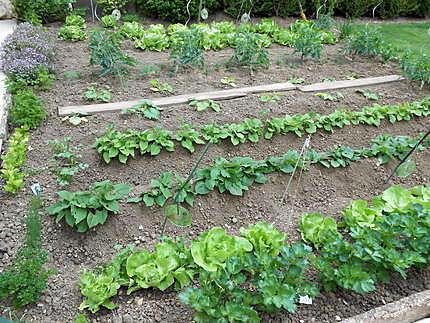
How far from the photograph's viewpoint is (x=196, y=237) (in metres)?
2.94

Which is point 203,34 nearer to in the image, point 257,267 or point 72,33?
point 72,33

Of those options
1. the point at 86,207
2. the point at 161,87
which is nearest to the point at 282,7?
the point at 161,87

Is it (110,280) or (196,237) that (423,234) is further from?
(110,280)

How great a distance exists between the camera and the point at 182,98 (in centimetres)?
419

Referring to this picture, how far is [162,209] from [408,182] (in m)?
1.98

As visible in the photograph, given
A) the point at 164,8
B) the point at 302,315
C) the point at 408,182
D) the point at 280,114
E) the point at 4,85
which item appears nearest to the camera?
the point at 302,315

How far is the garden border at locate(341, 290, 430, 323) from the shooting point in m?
2.27

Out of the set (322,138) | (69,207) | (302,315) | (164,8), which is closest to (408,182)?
(322,138)

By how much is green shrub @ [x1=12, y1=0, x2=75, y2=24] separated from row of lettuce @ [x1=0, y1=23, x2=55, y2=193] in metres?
0.83

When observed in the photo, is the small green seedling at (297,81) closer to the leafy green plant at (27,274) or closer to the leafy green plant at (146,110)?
the leafy green plant at (146,110)

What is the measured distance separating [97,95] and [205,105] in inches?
38.6

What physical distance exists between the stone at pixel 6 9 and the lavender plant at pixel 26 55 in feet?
4.15

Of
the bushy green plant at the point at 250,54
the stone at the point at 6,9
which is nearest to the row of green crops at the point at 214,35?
the bushy green plant at the point at 250,54

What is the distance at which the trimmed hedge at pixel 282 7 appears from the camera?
6.95 m
